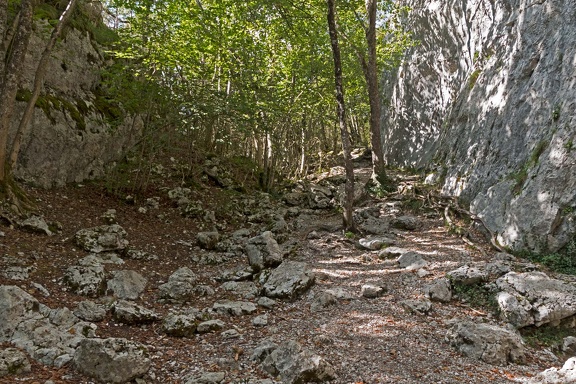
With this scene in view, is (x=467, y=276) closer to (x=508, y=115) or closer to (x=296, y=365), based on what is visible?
(x=296, y=365)

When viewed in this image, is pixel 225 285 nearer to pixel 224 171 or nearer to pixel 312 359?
pixel 312 359

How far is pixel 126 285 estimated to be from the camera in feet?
21.9

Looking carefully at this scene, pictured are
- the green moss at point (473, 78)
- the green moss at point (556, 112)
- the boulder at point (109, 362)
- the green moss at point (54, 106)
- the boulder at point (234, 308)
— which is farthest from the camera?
the green moss at point (473, 78)

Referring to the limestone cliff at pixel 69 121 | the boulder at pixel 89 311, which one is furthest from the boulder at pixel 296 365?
the limestone cliff at pixel 69 121

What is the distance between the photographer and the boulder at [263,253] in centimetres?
851

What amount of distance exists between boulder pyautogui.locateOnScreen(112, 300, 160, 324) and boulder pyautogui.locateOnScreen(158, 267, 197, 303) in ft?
2.87

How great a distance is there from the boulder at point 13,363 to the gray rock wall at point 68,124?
6.77 metres

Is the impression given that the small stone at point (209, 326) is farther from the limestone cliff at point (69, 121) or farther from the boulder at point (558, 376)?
the limestone cliff at point (69, 121)

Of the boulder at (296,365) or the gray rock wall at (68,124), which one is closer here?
the boulder at (296,365)

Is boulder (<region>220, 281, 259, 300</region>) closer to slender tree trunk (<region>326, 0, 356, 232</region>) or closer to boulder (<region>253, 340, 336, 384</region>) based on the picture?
boulder (<region>253, 340, 336, 384</region>)

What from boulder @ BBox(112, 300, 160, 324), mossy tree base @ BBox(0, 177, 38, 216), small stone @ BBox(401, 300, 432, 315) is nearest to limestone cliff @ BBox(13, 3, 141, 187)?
mossy tree base @ BBox(0, 177, 38, 216)

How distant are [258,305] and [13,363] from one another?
142 inches

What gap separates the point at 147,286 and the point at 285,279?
2624mm

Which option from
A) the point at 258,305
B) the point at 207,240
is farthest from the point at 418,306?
the point at 207,240
